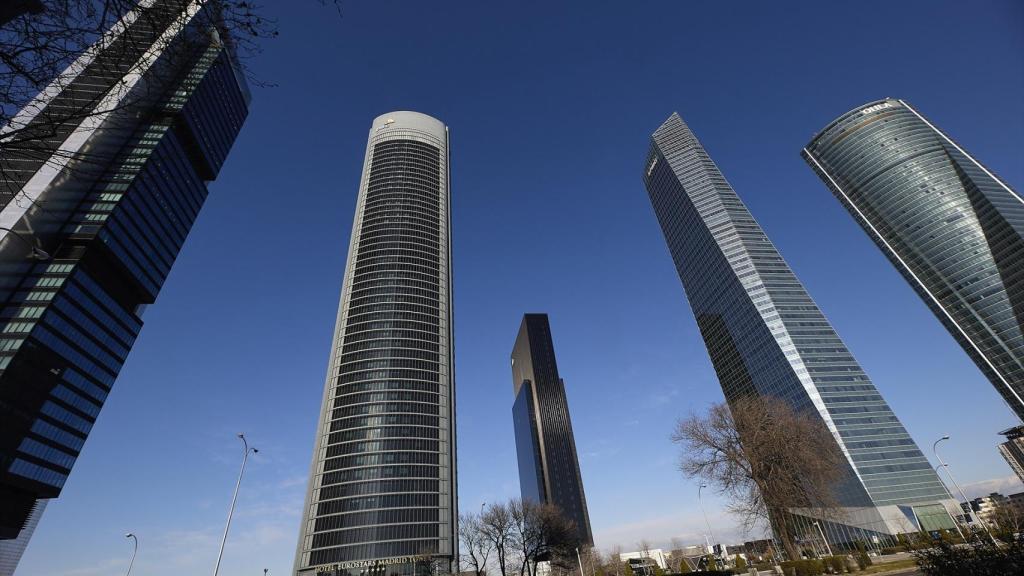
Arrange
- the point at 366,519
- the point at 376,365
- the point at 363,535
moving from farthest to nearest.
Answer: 1. the point at 376,365
2. the point at 366,519
3. the point at 363,535

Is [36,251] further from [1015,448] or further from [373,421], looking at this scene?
[1015,448]

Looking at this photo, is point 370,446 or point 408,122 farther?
point 408,122

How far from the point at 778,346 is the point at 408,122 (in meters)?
146

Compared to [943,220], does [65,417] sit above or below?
below

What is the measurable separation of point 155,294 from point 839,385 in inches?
6838

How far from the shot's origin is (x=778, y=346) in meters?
112

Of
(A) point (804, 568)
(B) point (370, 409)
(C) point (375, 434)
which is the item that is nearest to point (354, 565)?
(C) point (375, 434)

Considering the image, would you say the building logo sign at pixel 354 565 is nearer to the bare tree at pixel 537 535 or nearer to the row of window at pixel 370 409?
the row of window at pixel 370 409

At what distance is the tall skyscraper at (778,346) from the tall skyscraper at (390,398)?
3201 inches

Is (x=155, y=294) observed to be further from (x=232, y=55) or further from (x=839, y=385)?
(x=839, y=385)

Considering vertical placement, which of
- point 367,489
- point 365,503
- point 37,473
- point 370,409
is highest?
point 370,409

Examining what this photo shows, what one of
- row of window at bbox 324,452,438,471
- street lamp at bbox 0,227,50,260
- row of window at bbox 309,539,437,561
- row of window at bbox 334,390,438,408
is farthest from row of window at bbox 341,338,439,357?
street lamp at bbox 0,227,50,260

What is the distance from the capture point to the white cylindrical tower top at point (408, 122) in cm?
16150

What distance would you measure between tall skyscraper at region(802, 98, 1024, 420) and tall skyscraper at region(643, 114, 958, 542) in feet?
189
